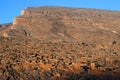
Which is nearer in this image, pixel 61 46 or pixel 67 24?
pixel 61 46

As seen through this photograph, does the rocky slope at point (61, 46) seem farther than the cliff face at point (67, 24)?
No

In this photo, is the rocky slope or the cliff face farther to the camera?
the cliff face

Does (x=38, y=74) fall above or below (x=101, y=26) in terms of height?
below

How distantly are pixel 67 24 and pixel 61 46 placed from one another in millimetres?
12658

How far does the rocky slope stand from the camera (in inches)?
854

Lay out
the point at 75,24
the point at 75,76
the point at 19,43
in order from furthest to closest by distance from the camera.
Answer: the point at 75,24, the point at 19,43, the point at 75,76

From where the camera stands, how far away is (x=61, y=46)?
30.8 m

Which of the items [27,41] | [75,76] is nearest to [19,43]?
[27,41]

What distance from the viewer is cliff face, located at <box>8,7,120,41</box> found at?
3959 cm

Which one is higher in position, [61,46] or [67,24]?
[67,24]

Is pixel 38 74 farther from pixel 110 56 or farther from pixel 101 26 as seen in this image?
pixel 101 26

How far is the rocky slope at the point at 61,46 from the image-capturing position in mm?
21688

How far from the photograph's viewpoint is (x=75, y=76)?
20750mm

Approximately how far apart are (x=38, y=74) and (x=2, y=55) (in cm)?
502
